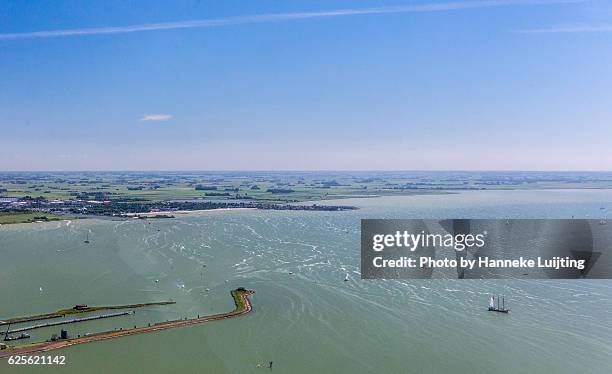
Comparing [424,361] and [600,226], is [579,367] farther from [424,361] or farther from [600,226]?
[600,226]

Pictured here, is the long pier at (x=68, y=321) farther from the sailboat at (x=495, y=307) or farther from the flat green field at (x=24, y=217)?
the flat green field at (x=24, y=217)

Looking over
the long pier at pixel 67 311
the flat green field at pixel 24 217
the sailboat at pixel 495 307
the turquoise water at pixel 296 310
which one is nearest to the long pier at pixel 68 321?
Answer: the turquoise water at pixel 296 310

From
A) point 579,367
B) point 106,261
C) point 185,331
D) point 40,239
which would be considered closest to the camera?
point 579,367

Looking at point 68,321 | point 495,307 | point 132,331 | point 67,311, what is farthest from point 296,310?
point 67,311

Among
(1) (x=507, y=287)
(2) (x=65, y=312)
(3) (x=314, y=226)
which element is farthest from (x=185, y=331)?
(3) (x=314, y=226)

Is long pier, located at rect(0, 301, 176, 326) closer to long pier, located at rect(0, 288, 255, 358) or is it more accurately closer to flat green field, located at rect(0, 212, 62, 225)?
long pier, located at rect(0, 288, 255, 358)

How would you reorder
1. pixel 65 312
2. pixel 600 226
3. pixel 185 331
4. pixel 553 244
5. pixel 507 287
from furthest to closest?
1. pixel 600 226
2. pixel 553 244
3. pixel 507 287
4. pixel 65 312
5. pixel 185 331

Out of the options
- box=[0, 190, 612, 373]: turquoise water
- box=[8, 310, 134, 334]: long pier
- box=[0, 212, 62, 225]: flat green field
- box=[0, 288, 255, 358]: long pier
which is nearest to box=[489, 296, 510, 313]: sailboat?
box=[0, 190, 612, 373]: turquoise water
